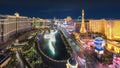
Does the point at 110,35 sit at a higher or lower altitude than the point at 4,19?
lower

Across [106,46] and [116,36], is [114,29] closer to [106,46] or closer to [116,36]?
[116,36]

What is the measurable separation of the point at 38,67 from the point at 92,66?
8.49m

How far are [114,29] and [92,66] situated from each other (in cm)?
3049

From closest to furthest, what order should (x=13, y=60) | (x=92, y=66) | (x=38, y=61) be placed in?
(x=13, y=60) < (x=92, y=66) < (x=38, y=61)

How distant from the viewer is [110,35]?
65062 mm

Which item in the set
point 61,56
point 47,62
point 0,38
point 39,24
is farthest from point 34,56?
point 39,24

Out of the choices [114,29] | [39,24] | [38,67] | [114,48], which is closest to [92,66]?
[38,67]

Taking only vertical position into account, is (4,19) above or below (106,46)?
above

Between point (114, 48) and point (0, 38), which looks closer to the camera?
point (114, 48)

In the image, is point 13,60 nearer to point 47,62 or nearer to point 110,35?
point 47,62

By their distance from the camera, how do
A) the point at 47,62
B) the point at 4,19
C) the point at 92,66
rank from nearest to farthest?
1. the point at 92,66
2. the point at 47,62
3. the point at 4,19

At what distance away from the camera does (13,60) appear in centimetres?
3216

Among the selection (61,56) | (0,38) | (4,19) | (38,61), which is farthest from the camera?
(4,19)

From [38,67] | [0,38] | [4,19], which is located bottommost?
[38,67]
